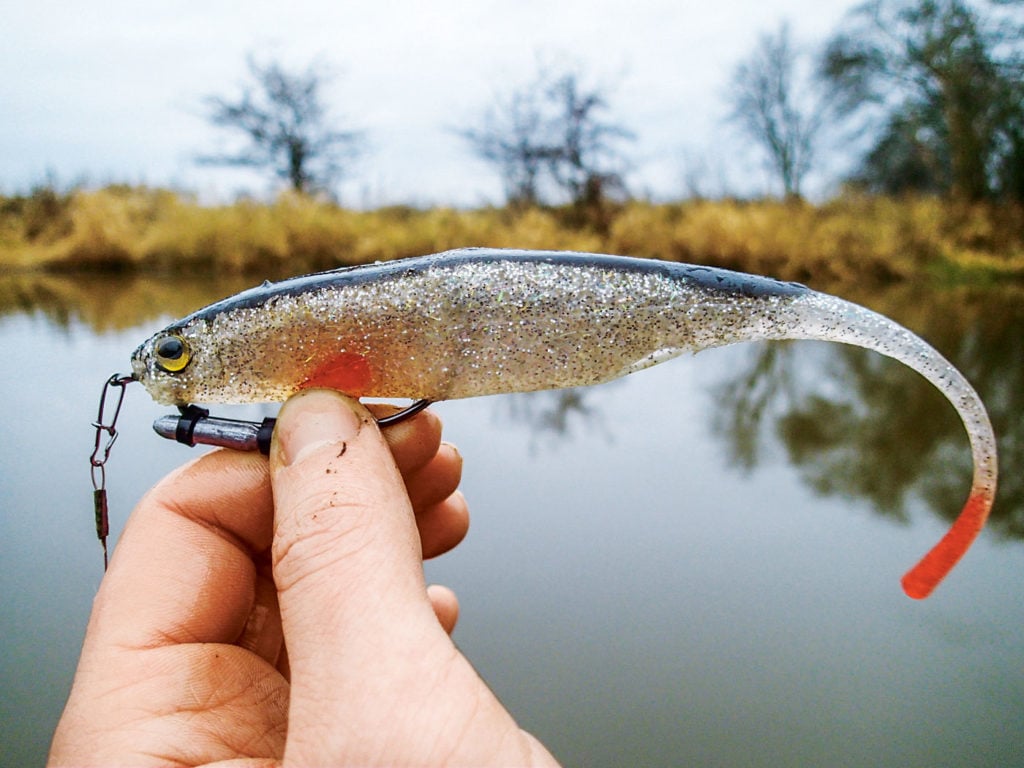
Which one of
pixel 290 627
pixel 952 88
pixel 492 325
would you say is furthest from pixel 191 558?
pixel 952 88

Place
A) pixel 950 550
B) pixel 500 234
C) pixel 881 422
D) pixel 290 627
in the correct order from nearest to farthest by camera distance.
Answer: pixel 290 627, pixel 950 550, pixel 881 422, pixel 500 234

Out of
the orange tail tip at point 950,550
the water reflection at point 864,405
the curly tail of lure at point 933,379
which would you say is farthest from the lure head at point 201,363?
the water reflection at point 864,405

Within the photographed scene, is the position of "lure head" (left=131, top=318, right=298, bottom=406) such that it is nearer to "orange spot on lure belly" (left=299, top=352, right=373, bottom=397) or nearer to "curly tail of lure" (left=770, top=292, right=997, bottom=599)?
"orange spot on lure belly" (left=299, top=352, right=373, bottom=397)

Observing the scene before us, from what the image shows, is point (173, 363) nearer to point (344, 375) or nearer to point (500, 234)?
point (344, 375)

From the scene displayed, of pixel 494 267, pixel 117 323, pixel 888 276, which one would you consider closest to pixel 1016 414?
pixel 494 267

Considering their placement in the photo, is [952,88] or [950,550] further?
[952,88]

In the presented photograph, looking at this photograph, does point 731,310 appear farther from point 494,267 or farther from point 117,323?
point 117,323

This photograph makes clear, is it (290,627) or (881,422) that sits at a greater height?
(290,627)
